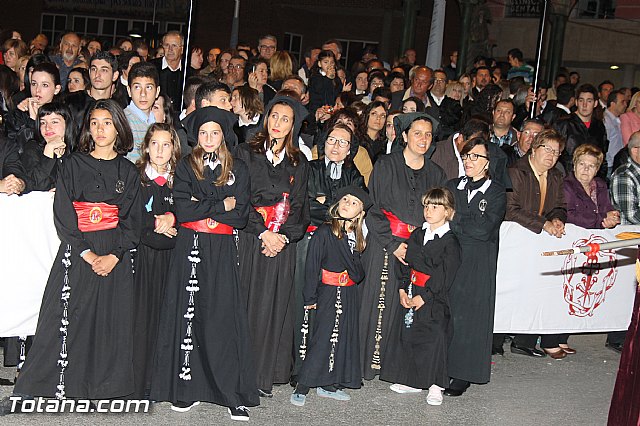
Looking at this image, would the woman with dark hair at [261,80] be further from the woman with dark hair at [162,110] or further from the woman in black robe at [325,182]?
the woman in black robe at [325,182]

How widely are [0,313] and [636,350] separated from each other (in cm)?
429

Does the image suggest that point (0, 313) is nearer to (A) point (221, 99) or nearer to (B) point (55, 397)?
(B) point (55, 397)

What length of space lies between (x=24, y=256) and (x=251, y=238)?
1.62 meters

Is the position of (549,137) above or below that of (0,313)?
above

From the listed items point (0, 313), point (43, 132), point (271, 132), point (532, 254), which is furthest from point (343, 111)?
point (0, 313)

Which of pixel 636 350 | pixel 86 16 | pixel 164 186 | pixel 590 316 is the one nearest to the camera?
pixel 636 350

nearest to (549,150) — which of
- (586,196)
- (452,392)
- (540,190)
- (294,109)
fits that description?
(540,190)

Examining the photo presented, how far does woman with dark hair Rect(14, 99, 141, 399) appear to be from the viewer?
6543 mm

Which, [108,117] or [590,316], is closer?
[108,117]

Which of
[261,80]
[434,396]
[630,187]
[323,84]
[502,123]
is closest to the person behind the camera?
[434,396]

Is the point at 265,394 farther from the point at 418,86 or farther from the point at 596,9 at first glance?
the point at 596,9

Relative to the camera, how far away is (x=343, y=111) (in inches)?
347

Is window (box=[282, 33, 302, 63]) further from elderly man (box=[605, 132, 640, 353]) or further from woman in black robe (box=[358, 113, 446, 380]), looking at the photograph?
woman in black robe (box=[358, 113, 446, 380])

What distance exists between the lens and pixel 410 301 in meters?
7.78
